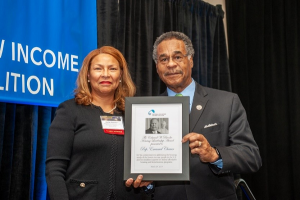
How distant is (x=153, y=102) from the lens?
1773mm

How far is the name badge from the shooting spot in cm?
193

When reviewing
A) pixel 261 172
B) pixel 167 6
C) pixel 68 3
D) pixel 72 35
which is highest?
pixel 167 6

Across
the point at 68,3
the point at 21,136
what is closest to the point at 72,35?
the point at 68,3

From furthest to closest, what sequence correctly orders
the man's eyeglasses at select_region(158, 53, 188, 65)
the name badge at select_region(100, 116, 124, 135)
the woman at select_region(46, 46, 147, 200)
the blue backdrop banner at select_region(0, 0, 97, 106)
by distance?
the blue backdrop banner at select_region(0, 0, 97, 106) < the man's eyeglasses at select_region(158, 53, 188, 65) < the name badge at select_region(100, 116, 124, 135) < the woman at select_region(46, 46, 147, 200)

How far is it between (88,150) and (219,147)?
68 cm

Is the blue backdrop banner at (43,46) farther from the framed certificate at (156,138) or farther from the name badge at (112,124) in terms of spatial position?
the framed certificate at (156,138)

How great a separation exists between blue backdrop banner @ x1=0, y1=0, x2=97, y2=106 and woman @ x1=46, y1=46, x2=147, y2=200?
63 centimetres

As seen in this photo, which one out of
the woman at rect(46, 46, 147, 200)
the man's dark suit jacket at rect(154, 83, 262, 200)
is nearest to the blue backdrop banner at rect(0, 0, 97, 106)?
the woman at rect(46, 46, 147, 200)

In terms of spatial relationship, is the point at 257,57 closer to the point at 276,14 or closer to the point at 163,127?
the point at 276,14

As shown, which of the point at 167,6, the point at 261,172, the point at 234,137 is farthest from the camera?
the point at 261,172

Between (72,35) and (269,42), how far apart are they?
267cm

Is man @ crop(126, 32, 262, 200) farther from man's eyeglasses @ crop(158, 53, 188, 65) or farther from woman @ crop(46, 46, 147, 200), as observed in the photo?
woman @ crop(46, 46, 147, 200)

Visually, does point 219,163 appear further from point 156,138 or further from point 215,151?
point 156,138

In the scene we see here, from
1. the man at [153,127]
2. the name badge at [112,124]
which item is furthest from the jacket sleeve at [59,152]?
the man at [153,127]
